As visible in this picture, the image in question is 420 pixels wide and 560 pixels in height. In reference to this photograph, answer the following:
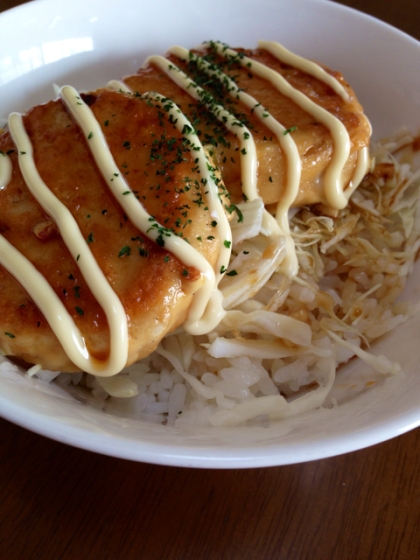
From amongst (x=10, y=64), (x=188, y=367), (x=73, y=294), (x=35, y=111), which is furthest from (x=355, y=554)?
(x=10, y=64)

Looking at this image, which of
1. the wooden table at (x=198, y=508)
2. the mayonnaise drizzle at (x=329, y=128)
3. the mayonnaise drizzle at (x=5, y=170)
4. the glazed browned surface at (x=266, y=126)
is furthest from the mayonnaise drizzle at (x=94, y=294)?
the mayonnaise drizzle at (x=329, y=128)

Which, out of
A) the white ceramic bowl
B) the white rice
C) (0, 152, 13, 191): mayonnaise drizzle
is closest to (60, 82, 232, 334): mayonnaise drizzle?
the white rice

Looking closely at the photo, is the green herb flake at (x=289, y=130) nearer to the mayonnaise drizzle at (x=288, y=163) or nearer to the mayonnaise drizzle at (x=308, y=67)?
the mayonnaise drizzle at (x=288, y=163)

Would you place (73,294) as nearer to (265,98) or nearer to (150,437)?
(150,437)

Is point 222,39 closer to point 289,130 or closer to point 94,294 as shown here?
point 289,130

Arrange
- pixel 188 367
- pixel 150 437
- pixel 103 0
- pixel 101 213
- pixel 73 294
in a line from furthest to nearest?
pixel 103 0
pixel 188 367
pixel 101 213
pixel 73 294
pixel 150 437

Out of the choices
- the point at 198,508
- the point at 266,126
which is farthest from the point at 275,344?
the point at 266,126
